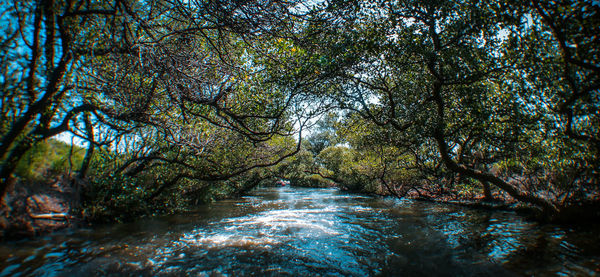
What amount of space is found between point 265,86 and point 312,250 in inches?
215

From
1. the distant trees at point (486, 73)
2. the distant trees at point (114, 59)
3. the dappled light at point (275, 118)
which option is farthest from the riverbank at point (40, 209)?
the distant trees at point (486, 73)

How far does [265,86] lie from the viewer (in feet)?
26.3

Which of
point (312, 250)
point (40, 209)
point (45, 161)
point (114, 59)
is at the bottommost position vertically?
point (312, 250)

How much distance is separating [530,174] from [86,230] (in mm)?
20268

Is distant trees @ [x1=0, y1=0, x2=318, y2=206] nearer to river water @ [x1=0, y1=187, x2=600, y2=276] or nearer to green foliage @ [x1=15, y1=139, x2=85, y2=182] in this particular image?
green foliage @ [x1=15, y1=139, x2=85, y2=182]

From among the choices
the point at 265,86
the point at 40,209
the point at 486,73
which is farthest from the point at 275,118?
the point at 40,209

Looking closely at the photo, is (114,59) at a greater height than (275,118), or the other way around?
(114,59)

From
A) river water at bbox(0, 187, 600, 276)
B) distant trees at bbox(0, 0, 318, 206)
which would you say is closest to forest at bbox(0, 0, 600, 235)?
distant trees at bbox(0, 0, 318, 206)

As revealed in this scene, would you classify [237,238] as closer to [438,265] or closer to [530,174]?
[438,265]

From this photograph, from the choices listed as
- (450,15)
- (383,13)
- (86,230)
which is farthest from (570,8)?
(86,230)

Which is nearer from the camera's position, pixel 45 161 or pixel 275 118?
pixel 45 161

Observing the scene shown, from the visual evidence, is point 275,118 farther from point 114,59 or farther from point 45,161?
point 45,161

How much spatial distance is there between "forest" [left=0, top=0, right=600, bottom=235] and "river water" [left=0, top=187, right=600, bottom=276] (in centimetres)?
191

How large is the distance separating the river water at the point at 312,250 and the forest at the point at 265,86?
1.91 m
